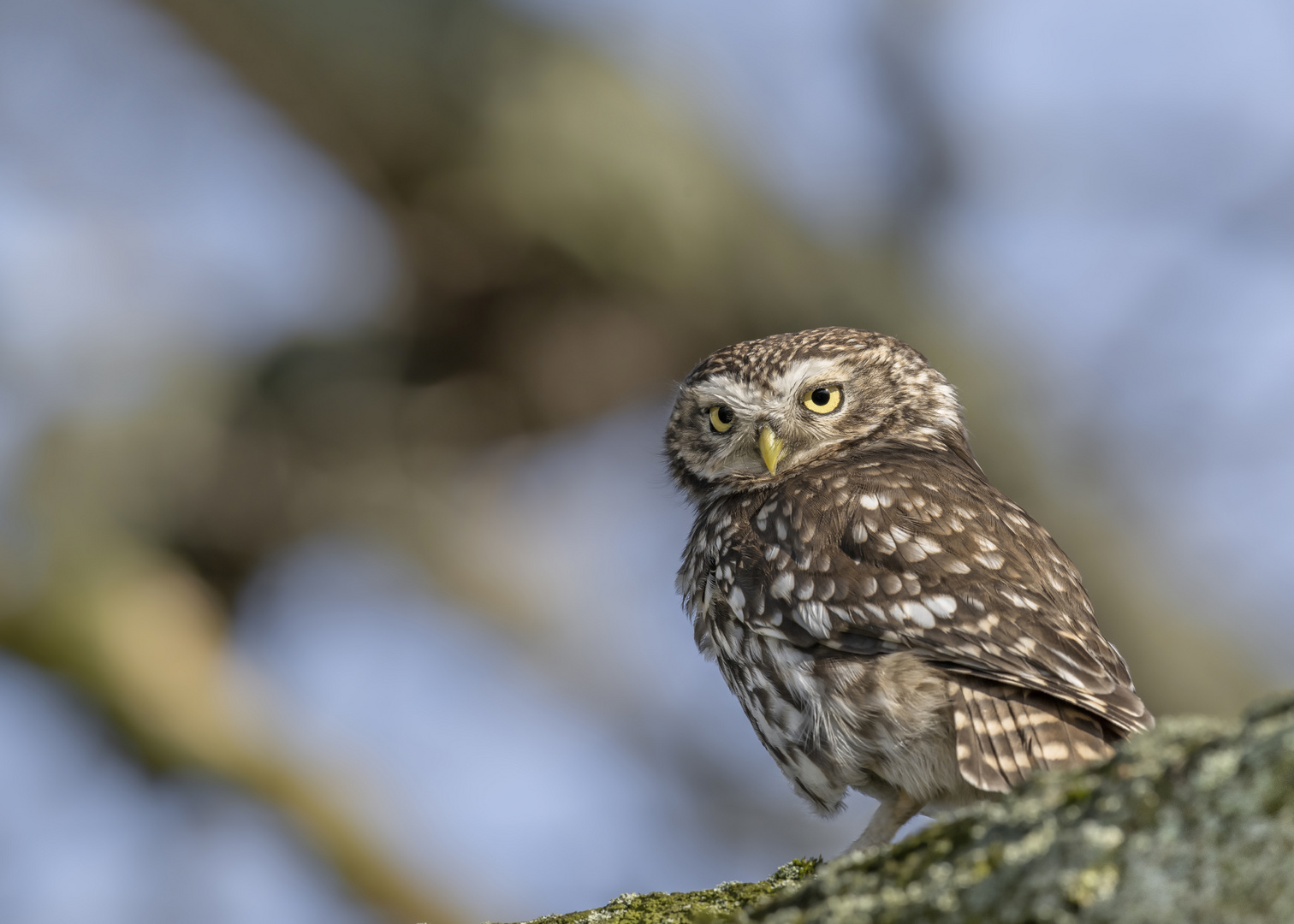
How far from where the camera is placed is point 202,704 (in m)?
5.32

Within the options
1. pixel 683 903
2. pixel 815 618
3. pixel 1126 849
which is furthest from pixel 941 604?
pixel 1126 849

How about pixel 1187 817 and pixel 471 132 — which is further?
pixel 471 132

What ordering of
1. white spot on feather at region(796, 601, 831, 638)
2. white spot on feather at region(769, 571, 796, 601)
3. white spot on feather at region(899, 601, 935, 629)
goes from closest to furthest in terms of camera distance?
white spot on feather at region(899, 601, 935, 629) → white spot on feather at region(796, 601, 831, 638) → white spot on feather at region(769, 571, 796, 601)

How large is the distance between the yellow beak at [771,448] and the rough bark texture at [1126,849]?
6.83 ft

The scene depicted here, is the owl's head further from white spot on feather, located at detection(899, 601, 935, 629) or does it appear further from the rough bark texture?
the rough bark texture

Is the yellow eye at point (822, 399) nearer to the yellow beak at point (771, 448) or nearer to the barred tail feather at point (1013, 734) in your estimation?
the yellow beak at point (771, 448)

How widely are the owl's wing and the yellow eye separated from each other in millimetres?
456

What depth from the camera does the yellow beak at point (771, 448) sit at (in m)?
3.30

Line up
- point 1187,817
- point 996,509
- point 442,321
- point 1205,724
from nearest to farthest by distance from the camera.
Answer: point 1187,817, point 1205,724, point 996,509, point 442,321

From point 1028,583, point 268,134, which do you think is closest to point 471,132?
point 268,134

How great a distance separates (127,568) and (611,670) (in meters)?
3.35

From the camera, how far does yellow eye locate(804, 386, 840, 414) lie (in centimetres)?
343

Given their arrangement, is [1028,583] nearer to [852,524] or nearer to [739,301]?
[852,524]

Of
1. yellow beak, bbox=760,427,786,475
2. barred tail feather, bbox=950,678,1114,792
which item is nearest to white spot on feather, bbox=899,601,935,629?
barred tail feather, bbox=950,678,1114,792
